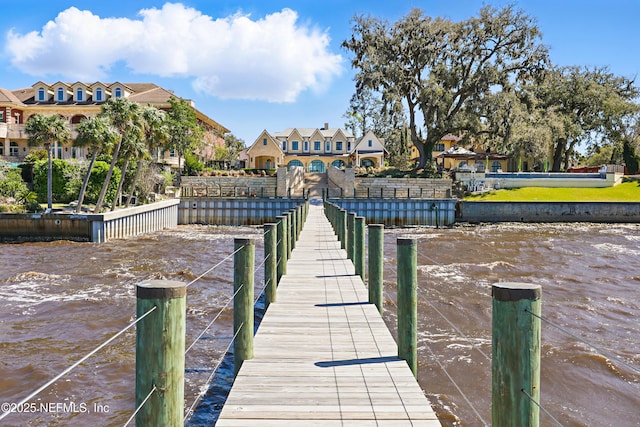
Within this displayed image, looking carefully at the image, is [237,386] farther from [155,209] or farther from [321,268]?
[155,209]

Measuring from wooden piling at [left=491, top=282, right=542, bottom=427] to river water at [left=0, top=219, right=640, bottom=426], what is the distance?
567mm

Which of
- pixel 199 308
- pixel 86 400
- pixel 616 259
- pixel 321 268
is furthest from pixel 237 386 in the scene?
pixel 616 259

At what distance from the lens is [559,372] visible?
9.20m

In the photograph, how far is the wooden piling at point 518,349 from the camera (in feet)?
9.91

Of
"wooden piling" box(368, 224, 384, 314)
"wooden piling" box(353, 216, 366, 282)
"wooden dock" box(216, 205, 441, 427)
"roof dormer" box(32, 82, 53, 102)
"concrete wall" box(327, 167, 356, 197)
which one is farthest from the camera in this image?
"roof dormer" box(32, 82, 53, 102)

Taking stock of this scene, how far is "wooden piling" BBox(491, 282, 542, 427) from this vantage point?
3.02 m

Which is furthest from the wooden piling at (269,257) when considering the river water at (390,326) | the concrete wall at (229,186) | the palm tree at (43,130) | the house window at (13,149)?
the house window at (13,149)

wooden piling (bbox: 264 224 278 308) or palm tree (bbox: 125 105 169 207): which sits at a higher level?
palm tree (bbox: 125 105 169 207)

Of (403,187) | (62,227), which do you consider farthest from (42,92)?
(403,187)

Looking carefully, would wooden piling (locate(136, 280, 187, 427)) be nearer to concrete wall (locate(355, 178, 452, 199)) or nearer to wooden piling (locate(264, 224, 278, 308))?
wooden piling (locate(264, 224, 278, 308))

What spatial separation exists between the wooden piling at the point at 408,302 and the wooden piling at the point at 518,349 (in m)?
2.96

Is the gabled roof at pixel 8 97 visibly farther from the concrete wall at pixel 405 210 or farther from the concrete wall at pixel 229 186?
the concrete wall at pixel 405 210

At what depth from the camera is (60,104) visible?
5566cm

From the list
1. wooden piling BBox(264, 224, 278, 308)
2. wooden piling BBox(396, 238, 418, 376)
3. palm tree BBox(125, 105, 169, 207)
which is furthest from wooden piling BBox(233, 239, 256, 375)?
palm tree BBox(125, 105, 169, 207)
